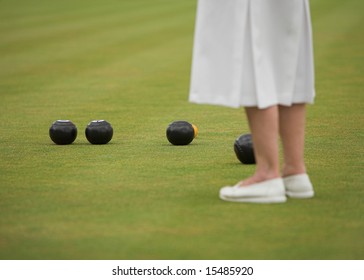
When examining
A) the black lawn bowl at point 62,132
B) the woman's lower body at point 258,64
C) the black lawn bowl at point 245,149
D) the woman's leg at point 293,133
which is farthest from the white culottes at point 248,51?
the black lawn bowl at point 62,132

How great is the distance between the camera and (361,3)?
3694 cm

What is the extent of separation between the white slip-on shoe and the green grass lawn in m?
0.09

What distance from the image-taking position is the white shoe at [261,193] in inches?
278

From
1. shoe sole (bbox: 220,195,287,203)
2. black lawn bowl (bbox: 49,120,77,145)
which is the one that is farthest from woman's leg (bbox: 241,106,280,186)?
black lawn bowl (bbox: 49,120,77,145)

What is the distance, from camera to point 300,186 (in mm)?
7211

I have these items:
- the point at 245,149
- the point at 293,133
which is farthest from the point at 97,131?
the point at 293,133

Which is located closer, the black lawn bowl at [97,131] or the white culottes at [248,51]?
the white culottes at [248,51]

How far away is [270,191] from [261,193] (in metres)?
0.06

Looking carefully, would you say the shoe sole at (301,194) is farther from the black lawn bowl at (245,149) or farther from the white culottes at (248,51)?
the black lawn bowl at (245,149)

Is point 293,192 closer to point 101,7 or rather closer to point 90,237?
point 90,237

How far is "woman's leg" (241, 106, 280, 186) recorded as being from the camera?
6895 millimetres

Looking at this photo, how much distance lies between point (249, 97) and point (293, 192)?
850mm

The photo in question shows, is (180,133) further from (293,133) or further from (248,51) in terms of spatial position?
(248,51)

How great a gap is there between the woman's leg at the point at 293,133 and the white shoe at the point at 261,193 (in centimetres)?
23
